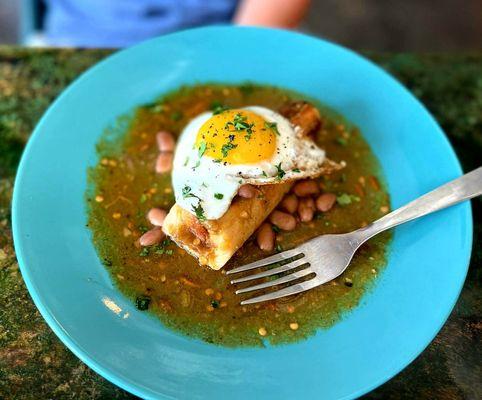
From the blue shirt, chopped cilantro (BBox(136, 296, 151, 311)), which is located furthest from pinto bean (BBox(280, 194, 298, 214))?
the blue shirt

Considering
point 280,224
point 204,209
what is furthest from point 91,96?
point 280,224

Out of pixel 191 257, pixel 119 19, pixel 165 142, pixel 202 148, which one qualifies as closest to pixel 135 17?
pixel 119 19

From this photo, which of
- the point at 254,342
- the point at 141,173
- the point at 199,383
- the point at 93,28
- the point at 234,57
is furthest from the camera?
the point at 93,28

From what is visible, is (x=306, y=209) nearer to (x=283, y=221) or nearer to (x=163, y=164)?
(x=283, y=221)

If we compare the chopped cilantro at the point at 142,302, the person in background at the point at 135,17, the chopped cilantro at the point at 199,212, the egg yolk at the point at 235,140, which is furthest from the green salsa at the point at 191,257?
the person in background at the point at 135,17

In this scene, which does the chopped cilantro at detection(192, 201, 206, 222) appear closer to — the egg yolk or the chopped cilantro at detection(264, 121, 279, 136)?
the egg yolk

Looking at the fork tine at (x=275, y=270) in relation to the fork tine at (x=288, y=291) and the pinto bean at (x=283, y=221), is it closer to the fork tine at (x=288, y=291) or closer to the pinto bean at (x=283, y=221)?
the fork tine at (x=288, y=291)

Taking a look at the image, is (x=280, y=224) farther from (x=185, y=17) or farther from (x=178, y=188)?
→ (x=185, y=17)
